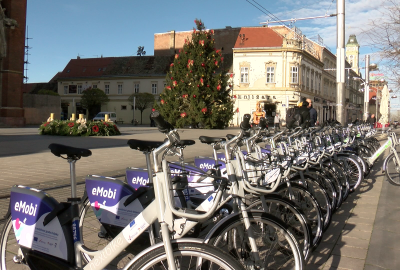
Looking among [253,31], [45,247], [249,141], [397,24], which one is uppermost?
[253,31]

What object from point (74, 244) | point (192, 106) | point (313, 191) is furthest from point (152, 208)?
point (192, 106)

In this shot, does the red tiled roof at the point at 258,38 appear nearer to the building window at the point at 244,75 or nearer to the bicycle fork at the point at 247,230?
the building window at the point at 244,75

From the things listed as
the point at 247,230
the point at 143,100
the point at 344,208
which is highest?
the point at 143,100

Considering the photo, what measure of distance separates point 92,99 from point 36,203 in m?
52.3

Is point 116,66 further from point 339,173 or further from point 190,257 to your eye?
point 190,257

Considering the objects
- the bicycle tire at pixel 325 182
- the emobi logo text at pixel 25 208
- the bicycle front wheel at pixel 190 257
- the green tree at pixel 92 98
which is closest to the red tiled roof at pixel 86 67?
the green tree at pixel 92 98

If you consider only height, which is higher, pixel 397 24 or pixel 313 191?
pixel 397 24

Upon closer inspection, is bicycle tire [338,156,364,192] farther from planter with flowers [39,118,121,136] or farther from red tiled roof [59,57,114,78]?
red tiled roof [59,57,114,78]

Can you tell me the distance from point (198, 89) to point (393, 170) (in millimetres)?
23117

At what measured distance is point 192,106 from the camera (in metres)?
30.9

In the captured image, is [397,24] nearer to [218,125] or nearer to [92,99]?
[218,125]

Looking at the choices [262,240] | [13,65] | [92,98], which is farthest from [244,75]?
[262,240]

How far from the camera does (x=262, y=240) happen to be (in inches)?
105

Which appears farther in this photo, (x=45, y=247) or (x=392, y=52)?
(x=392, y=52)
